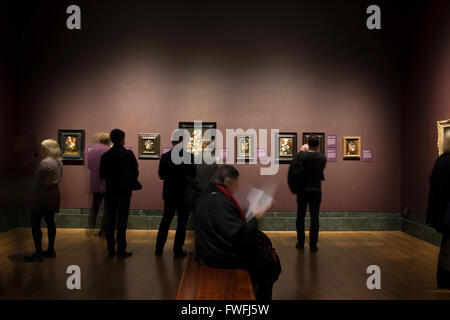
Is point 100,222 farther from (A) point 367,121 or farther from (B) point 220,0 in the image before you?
(A) point 367,121

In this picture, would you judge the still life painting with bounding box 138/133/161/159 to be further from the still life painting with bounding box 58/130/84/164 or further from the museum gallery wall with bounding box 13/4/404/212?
the still life painting with bounding box 58/130/84/164

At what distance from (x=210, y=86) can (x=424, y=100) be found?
470 cm

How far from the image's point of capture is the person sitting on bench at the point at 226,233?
3010 mm

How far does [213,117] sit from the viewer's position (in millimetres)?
8242

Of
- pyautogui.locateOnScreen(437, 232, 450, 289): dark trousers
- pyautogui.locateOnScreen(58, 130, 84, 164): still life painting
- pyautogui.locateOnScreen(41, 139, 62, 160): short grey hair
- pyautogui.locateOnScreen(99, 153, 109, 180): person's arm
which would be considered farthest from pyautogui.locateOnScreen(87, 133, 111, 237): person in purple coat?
pyautogui.locateOnScreen(437, 232, 450, 289): dark trousers

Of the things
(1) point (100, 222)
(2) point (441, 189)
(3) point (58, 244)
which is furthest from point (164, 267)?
(2) point (441, 189)

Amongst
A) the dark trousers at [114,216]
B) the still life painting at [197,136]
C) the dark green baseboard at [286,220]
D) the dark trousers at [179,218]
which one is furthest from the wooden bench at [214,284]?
the still life painting at [197,136]

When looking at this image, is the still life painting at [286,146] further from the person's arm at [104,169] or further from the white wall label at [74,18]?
the white wall label at [74,18]

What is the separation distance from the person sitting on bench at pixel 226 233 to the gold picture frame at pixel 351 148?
5.66 meters

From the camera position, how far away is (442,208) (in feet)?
14.3

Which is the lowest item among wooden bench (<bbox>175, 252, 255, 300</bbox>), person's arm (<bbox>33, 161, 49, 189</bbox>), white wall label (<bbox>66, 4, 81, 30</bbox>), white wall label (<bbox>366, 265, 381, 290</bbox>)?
white wall label (<bbox>366, 265, 381, 290</bbox>)

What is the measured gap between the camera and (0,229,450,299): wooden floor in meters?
4.26

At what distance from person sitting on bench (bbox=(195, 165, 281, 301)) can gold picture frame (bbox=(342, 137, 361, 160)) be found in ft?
18.6

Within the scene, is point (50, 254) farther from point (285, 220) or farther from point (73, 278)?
point (285, 220)
